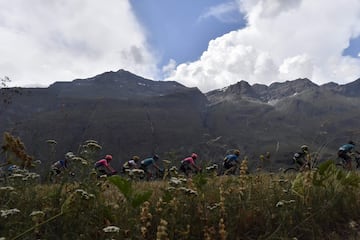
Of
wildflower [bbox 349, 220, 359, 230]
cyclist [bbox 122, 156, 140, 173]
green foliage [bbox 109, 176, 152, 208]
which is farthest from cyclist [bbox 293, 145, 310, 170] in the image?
cyclist [bbox 122, 156, 140, 173]

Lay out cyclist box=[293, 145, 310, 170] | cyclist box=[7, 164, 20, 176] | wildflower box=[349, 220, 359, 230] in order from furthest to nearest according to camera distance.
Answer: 1. cyclist box=[293, 145, 310, 170]
2. cyclist box=[7, 164, 20, 176]
3. wildflower box=[349, 220, 359, 230]

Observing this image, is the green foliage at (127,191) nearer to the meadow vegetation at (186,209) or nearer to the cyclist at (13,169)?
the meadow vegetation at (186,209)

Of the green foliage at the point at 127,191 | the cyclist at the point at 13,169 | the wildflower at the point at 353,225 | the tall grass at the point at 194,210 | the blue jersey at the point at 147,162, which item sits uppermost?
the cyclist at the point at 13,169

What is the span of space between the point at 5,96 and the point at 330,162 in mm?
4505

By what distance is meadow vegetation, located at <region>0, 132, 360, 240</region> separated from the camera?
422cm

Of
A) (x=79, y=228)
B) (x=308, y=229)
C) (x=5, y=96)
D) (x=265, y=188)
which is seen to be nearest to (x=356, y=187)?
(x=265, y=188)

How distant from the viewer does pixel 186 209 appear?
4.86m

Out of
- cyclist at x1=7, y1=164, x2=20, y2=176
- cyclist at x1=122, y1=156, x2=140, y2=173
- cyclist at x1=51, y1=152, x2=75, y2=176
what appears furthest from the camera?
cyclist at x1=122, y1=156, x2=140, y2=173

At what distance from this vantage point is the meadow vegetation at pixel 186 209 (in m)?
4.22

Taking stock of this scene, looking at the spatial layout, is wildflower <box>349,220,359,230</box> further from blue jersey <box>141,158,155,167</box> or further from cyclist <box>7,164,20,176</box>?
blue jersey <box>141,158,155,167</box>

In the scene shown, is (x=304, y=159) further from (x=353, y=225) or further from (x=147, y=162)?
(x=147, y=162)

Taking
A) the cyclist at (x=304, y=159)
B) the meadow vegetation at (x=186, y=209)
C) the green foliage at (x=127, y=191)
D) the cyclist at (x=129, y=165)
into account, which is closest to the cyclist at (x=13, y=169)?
the meadow vegetation at (x=186, y=209)

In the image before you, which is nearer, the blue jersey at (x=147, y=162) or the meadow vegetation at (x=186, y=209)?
the meadow vegetation at (x=186, y=209)

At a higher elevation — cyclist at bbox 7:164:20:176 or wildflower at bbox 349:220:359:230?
cyclist at bbox 7:164:20:176
